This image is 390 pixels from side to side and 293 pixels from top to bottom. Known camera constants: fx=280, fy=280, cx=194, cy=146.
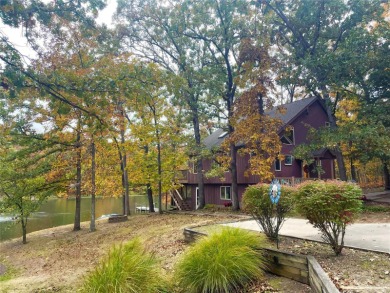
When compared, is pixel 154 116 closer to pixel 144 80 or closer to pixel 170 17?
pixel 170 17

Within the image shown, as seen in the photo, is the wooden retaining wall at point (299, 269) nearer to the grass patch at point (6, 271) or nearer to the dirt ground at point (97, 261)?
the dirt ground at point (97, 261)

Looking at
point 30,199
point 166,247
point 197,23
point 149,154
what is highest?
point 197,23

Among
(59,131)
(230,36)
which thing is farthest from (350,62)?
(59,131)

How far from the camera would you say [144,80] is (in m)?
6.44

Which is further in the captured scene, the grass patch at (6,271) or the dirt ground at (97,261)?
the grass patch at (6,271)

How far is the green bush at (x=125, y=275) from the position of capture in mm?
4215

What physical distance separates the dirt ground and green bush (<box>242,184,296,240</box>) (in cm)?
47

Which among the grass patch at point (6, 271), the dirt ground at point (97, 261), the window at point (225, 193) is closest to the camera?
the dirt ground at point (97, 261)

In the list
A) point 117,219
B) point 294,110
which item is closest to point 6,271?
point 117,219

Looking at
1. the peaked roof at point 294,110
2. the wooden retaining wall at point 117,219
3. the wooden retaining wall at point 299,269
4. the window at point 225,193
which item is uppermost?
the peaked roof at point 294,110

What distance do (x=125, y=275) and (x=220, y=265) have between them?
5.19 ft

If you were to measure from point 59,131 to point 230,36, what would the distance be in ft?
36.8

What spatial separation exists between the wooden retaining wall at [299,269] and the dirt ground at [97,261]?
16 cm

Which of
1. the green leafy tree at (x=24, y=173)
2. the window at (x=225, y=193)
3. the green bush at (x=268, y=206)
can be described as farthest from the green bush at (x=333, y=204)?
the window at (x=225, y=193)
